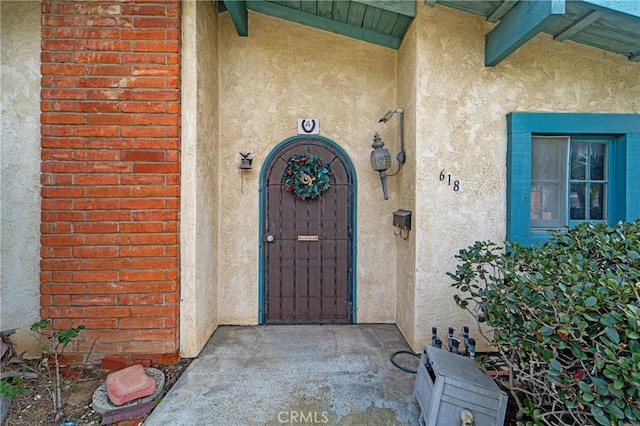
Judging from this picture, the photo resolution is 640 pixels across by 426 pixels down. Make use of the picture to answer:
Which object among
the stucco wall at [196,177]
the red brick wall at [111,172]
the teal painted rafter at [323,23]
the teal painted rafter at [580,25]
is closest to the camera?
the teal painted rafter at [580,25]

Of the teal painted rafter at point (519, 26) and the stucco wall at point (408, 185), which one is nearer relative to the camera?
the teal painted rafter at point (519, 26)

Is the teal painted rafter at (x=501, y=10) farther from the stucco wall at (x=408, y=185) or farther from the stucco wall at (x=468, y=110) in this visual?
the stucco wall at (x=408, y=185)

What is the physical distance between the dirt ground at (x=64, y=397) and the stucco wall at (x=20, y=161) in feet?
1.93

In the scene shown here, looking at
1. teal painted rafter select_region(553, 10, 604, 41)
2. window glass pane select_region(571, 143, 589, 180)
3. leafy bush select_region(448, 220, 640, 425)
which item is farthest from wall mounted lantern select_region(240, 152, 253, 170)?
window glass pane select_region(571, 143, 589, 180)

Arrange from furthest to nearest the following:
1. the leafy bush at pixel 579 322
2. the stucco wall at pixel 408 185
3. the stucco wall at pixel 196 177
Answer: the stucco wall at pixel 408 185, the stucco wall at pixel 196 177, the leafy bush at pixel 579 322

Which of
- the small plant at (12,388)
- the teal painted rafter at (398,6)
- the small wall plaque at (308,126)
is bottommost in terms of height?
the small plant at (12,388)

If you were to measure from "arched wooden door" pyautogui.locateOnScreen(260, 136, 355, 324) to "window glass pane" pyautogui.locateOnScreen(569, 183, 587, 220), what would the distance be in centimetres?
231

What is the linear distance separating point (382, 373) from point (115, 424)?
2.06 m

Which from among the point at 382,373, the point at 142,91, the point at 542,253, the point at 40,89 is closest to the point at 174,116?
the point at 142,91

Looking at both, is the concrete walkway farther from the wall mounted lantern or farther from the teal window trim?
the wall mounted lantern

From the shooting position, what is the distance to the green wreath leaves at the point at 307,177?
11.8 feet

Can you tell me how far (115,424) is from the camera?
2121mm

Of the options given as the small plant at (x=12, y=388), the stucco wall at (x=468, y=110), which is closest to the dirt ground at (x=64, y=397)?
the small plant at (x=12, y=388)

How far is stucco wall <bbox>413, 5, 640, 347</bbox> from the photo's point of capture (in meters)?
3.05
